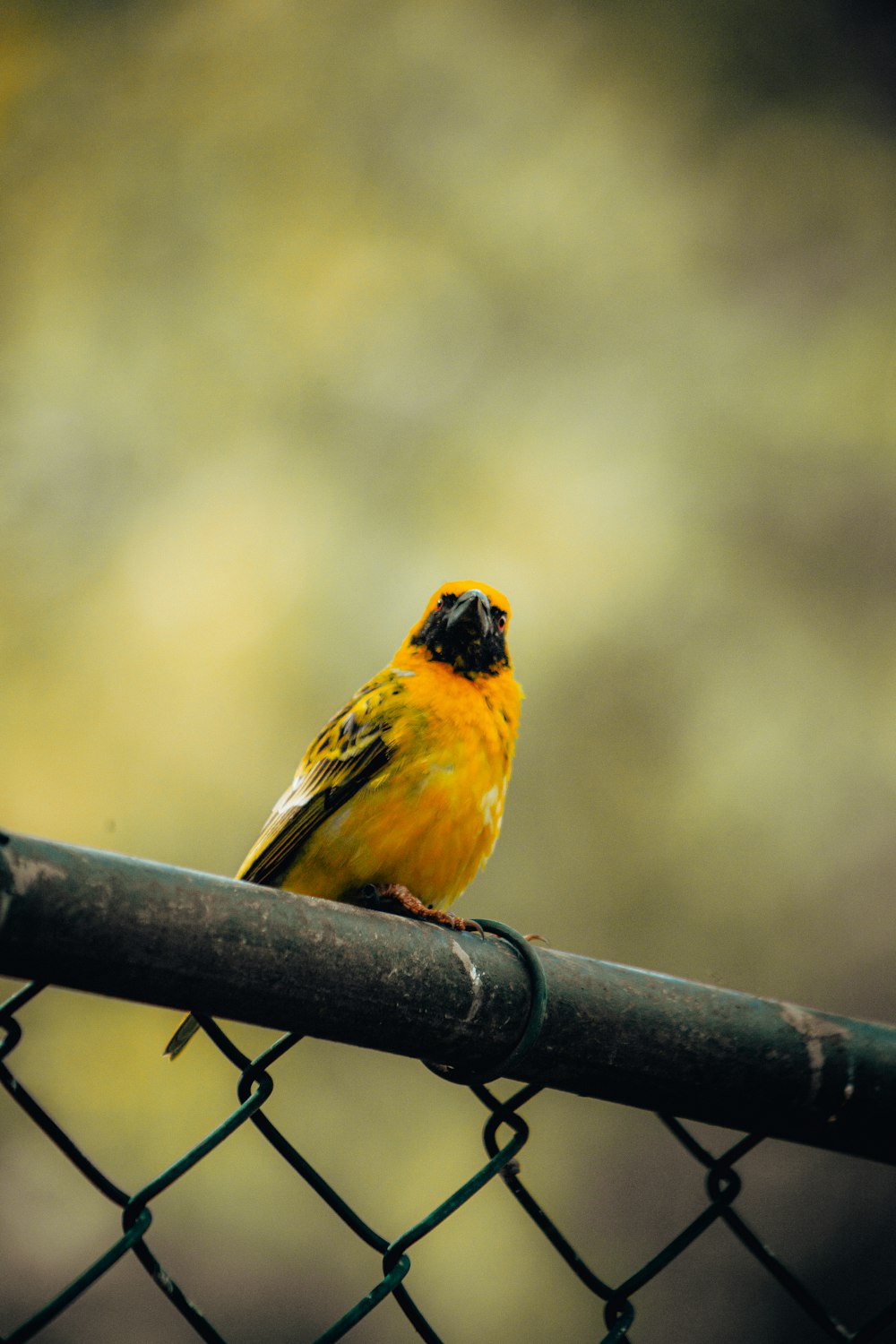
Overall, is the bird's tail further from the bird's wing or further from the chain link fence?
the chain link fence

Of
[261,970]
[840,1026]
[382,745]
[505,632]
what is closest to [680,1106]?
[840,1026]

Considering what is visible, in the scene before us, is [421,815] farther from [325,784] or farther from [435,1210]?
[435,1210]

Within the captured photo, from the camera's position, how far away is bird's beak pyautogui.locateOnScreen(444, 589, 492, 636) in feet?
11.7

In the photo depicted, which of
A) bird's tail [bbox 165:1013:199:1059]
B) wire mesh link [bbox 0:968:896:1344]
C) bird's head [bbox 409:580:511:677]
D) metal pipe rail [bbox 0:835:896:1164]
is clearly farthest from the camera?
bird's head [bbox 409:580:511:677]

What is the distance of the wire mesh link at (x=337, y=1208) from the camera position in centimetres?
122

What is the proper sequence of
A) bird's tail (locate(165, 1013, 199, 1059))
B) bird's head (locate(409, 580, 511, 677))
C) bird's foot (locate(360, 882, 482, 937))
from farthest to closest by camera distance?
bird's head (locate(409, 580, 511, 677))
bird's foot (locate(360, 882, 482, 937))
bird's tail (locate(165, 1013, 199, 1059))

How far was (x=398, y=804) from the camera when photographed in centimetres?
300

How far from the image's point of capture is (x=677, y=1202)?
6.89 meters

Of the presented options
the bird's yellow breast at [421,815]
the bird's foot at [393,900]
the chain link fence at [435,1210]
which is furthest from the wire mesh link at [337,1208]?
the bird's yellow breast at [421,815]

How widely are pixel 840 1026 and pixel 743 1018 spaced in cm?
18

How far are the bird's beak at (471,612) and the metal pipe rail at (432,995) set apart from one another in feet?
6.83

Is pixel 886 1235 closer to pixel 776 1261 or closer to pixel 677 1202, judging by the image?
pixel 677 1202

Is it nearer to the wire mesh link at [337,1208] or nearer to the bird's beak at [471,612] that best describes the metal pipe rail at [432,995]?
the wire mesh link at [337,1208]

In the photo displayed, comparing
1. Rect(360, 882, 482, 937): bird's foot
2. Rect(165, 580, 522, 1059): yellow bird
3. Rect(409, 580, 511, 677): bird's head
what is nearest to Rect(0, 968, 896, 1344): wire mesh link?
Rect(360, 882, 482, 937): bird's foot
